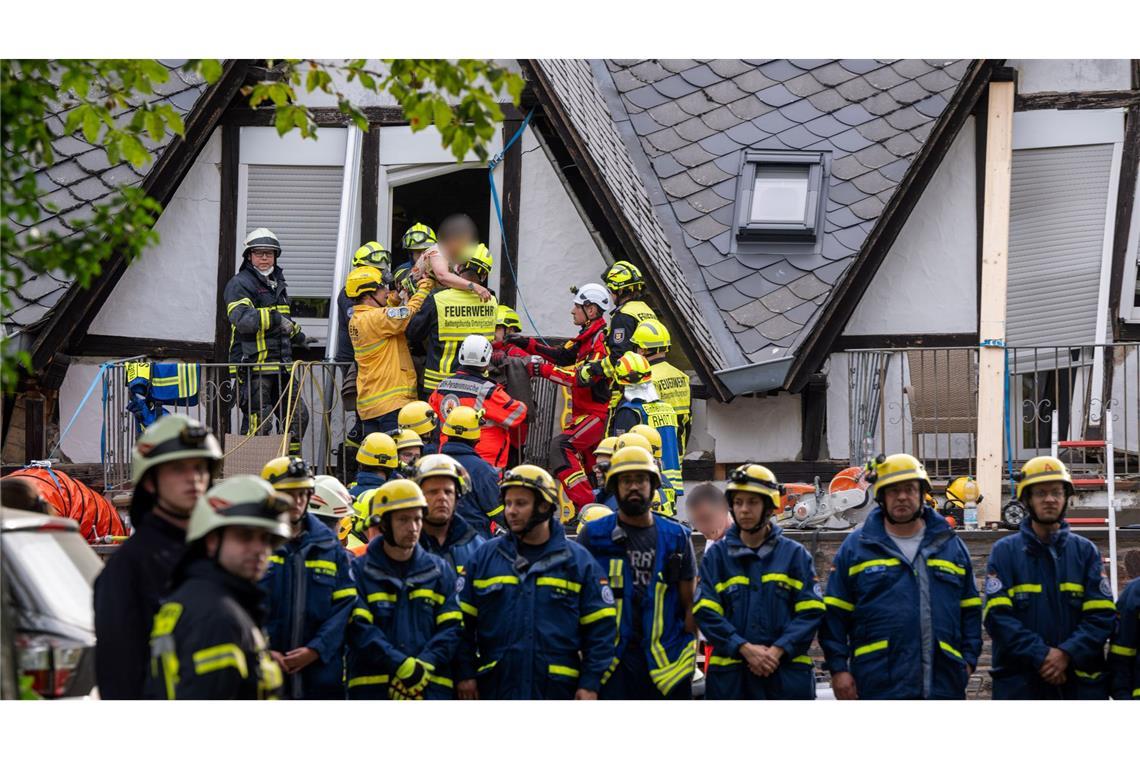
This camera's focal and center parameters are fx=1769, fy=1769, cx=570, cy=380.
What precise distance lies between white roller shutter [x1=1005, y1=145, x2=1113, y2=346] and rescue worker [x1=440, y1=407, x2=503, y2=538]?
18.2ft

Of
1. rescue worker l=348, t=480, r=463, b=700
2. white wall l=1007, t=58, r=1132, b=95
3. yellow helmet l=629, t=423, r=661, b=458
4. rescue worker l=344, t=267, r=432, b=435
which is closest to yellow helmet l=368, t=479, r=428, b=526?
rescue worker l=348, t=480, r=463, b=700

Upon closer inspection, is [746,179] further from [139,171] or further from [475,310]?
[139,171]

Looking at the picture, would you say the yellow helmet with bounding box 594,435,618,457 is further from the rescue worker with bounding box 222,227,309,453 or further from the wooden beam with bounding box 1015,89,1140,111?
the wooden beam with bounding box 1015,89,1140,111

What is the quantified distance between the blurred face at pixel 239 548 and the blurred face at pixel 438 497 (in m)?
3.51

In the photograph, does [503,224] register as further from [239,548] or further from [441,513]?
[239,548]

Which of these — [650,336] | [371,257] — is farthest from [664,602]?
[371,257]

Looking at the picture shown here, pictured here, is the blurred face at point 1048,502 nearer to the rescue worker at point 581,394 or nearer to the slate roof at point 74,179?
the rescue worker at point 581,394

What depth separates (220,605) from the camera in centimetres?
614

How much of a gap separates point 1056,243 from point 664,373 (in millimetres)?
3850

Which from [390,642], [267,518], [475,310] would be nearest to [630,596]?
[390,642]

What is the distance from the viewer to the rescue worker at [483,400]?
43.8 ft

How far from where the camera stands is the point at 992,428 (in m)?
13.6

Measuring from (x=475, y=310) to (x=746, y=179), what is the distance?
11.5 ft

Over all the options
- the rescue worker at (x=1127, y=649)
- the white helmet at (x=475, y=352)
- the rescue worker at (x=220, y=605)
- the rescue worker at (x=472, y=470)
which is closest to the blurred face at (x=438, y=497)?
the rescue worker at (x=472, y=470)
